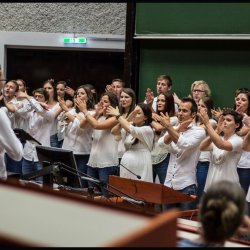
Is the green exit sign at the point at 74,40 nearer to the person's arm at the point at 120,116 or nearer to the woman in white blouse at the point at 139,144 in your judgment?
the person's arm at the point at 120,116

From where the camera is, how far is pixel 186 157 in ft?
16.3

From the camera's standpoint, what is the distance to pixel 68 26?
9.90 m

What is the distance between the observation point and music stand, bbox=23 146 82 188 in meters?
3.42

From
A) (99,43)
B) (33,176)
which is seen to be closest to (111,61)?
(99,43)

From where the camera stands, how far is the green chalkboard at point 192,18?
24.2 feet

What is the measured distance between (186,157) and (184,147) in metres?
0.15

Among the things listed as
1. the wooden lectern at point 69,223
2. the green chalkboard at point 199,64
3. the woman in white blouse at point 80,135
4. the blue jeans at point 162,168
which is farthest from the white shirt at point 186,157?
the wooden lectern at point 69,223

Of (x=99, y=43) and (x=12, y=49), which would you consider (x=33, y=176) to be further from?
(x=12, y=49)

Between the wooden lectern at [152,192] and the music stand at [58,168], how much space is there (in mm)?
303

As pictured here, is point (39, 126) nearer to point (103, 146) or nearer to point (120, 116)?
point (103, 146)

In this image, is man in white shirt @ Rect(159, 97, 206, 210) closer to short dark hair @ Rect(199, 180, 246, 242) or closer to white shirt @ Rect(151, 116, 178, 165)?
white shirt @ Rect(151, 116, 178, 165)

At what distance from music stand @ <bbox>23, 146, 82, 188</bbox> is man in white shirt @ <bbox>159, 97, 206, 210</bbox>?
1.34 metres

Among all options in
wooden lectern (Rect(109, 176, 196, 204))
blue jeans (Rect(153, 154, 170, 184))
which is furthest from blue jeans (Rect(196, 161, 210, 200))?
wooden lectern (Rect(109, 176, 196, 204))

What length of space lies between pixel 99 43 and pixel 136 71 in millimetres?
1846
